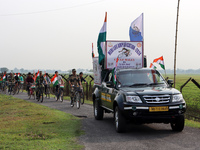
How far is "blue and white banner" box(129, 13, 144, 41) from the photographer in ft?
63.1

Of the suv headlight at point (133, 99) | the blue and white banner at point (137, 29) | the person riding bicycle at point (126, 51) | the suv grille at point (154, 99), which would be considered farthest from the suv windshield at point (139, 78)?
the blue and white banner at point (137, 29)

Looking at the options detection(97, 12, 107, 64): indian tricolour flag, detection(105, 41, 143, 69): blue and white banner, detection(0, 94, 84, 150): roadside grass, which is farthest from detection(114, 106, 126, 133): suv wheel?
detection(97, 12, 107, 64): indian tricolour flag

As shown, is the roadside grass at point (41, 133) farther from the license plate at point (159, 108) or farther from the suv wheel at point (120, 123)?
the license plate at point (159, 108)

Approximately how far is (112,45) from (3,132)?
511 cm

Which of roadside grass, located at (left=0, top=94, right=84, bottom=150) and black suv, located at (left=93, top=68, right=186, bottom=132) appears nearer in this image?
roadside grass, located at (left=0, top=94, right=84, bottom=150)

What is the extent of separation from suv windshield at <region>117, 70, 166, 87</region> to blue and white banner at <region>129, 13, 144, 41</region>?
25.7 ft

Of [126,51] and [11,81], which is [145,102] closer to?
[126,51]

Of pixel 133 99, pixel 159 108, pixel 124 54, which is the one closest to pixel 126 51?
pixel 124 54

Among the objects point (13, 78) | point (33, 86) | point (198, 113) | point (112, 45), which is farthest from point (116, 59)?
point (13, 78)

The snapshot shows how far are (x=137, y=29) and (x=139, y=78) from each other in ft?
27.6

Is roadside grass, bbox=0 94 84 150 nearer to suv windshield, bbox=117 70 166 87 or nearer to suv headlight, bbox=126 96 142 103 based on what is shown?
suv headlight, bbox=126 96 142 103

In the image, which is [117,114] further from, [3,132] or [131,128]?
[3,132]

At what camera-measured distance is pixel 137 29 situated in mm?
19219

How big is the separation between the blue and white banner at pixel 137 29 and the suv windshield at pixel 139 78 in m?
7.82
